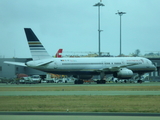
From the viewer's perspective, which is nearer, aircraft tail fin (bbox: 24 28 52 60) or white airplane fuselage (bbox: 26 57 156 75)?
white airplane fuselage (bbox: 26 57 156 75)

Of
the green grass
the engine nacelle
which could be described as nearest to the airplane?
the engine nacelle

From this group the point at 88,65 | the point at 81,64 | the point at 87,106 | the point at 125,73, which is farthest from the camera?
the point at 88,65

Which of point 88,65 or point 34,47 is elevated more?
point 34,47

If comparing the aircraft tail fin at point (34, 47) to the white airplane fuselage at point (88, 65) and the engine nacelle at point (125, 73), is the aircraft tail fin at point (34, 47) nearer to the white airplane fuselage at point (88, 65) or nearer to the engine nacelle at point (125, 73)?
the white airplane fuselage at point (88, 65)

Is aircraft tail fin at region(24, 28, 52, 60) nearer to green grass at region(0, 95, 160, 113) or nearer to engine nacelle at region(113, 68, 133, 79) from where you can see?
engine nacelle at region(113, 68, 133, 79)

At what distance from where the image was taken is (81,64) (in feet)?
230

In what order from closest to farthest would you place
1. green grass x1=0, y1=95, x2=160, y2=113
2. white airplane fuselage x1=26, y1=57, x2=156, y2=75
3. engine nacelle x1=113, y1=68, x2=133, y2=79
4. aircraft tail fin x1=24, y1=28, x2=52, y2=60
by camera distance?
green grass x1=0, y1=95, x2=160, y2=113
white airplane fuselage x1=26, y1=57, x2=156, y2=75
aircraft tail fin x1=24, y1=28, x2=52, y2=60
engine nacelle x1=113, y1=68, x2=133, y2=79

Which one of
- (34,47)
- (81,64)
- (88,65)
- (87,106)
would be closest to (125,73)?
(88,65)

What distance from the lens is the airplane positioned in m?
68.2

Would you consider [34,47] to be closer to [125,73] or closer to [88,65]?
[88,65]

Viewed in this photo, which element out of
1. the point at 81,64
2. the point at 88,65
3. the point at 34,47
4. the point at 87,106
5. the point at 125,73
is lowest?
the point at 87,106

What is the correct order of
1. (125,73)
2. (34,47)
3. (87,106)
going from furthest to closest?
(125,73) → (34,47) → (87,106)

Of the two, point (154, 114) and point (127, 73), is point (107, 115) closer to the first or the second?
point (154, 114)

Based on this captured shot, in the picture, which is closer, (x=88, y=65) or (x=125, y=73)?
(x=125, y=73)
